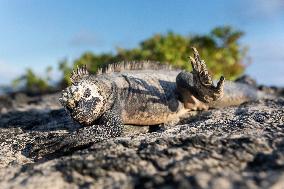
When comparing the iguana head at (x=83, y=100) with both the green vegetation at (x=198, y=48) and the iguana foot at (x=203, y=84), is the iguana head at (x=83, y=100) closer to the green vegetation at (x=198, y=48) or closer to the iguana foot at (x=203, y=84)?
the iguana foot at (x=203, y=84)

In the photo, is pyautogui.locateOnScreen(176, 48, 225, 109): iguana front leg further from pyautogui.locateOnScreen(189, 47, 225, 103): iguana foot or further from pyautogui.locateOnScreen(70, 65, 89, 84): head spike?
pyautogui.locateOnScreen(70, 65, 89, 84): head spike

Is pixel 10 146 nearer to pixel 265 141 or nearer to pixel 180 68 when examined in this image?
pixel 265 141

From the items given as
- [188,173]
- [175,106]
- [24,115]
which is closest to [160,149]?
[188,173]

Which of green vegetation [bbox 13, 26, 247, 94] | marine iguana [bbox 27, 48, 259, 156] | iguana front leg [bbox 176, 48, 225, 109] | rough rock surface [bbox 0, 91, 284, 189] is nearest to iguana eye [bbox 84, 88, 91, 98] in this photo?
marine iguana [bbox 27, 48, 259, 156]

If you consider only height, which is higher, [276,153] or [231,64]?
[231,64]

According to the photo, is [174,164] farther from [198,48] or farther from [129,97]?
[198,48]

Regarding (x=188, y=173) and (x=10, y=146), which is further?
(x=10, y=146)
